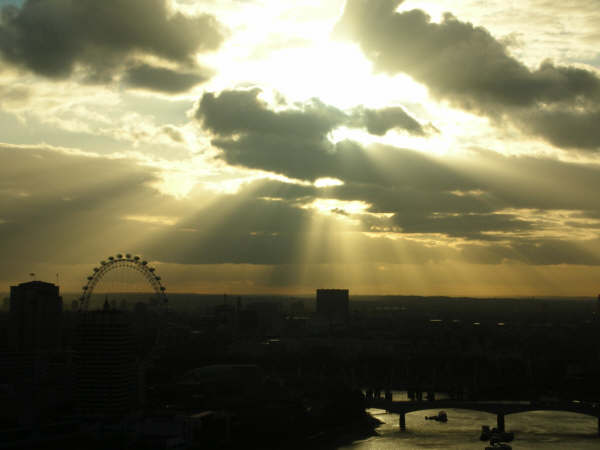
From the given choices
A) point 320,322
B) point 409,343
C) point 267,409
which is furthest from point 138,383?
point 320,322

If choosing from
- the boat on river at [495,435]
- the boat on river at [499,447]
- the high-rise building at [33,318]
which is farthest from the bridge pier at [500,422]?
the high-rise building at [33,318]

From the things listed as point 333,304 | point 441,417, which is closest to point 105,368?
point 441,417

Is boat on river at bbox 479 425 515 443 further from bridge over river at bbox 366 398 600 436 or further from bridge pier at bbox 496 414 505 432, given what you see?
bridge over river at bbox 366 398 600 436

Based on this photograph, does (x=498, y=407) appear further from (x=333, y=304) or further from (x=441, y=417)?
(x=333, y=304)

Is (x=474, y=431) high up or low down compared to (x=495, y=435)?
down

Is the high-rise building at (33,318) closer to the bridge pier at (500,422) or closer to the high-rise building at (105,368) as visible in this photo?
the high-rise building at (105,368)

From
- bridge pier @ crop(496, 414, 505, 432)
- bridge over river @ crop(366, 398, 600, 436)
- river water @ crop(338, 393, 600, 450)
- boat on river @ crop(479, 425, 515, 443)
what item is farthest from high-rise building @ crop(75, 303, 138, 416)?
bridge pier @ crop(496, 414, 505, 432)
